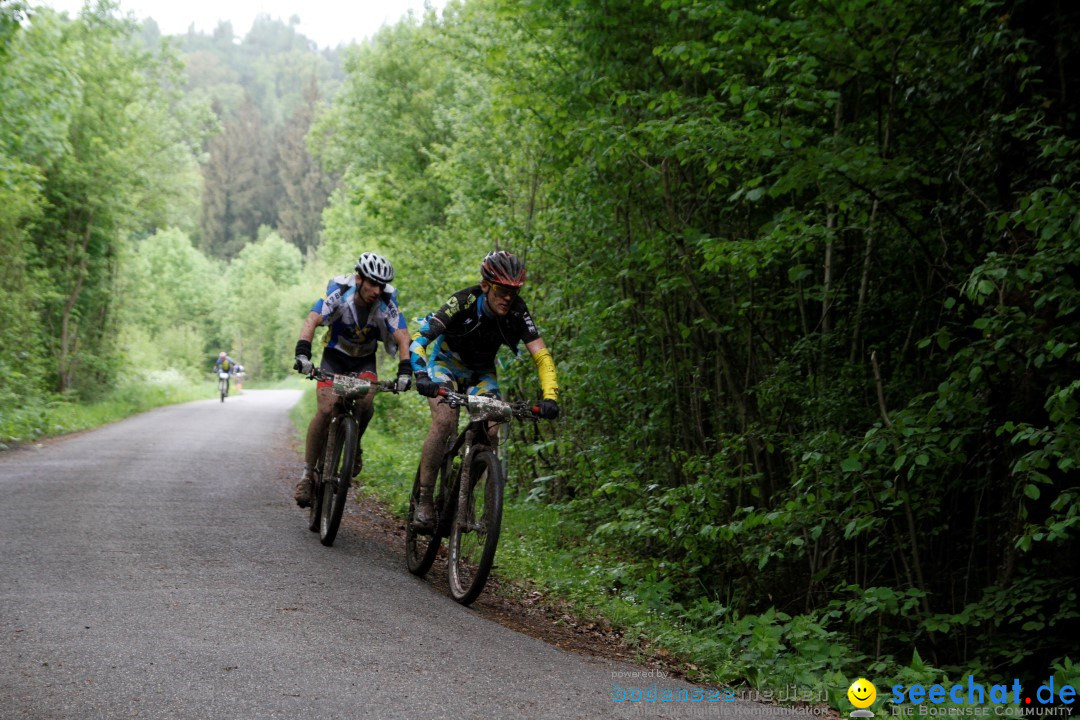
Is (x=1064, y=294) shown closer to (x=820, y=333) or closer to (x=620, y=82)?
(x=820, y=333)

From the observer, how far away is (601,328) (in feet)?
33.3

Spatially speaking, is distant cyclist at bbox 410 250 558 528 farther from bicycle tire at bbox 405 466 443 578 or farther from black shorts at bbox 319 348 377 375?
black shorts at bbox 319 348 377 375

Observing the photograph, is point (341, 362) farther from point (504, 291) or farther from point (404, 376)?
point (504, 291)

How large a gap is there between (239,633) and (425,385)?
6.85 ft

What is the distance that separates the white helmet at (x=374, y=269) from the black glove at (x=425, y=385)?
1.64 meters

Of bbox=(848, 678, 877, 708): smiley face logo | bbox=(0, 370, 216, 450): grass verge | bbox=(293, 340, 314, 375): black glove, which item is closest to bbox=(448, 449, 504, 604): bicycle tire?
bbox=(293, 340, 314, 375): black glove

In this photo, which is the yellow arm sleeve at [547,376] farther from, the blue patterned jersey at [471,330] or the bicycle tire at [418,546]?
the bicycle tire at [418,546]

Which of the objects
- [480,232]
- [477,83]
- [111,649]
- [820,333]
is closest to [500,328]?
[820,333]

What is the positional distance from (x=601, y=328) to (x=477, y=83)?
1110cm

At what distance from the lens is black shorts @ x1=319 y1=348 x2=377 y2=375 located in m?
8.37

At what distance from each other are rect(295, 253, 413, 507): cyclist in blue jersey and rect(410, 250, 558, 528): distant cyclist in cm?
92

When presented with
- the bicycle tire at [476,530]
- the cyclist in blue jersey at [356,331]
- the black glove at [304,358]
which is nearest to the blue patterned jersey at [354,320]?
the cyclist in blue jersey at [356,331]

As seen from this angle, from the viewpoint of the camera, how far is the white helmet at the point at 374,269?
25.7ft

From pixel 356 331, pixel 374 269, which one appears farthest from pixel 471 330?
pixel 356 331
